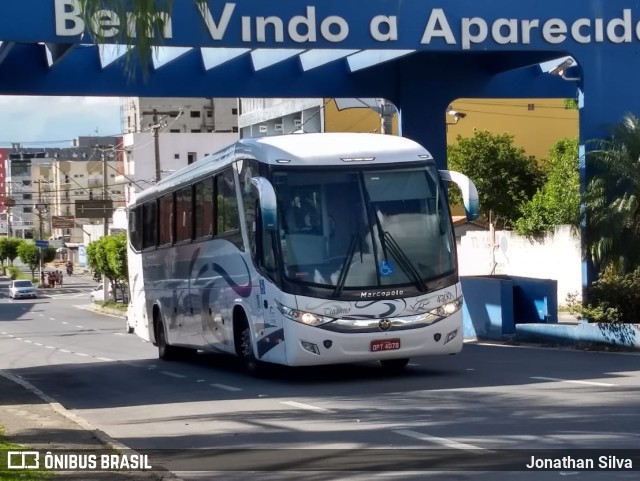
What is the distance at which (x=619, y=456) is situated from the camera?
9.41 m

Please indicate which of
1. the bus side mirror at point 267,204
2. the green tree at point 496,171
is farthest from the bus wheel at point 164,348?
the green tree at point 496,171

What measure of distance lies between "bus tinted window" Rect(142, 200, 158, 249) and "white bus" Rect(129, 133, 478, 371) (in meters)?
6.36

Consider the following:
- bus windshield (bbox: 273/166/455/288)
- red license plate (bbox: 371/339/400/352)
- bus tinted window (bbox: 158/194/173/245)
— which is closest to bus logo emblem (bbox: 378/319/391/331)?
red license plate (bbox: 371/339/400/352)

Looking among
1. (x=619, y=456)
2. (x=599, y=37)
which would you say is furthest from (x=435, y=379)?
(x=599, y=37)

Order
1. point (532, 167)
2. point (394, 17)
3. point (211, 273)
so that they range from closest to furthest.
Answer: point (211, 273) < point (394, 17) < point (532, 167)

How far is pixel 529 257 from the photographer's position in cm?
3934

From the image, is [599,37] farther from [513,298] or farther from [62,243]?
[62,243]

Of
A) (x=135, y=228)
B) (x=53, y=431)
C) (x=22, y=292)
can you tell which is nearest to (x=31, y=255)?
(x=22, y=292)

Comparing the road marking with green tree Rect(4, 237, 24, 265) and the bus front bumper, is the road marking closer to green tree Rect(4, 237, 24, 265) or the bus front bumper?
the bus front bumper

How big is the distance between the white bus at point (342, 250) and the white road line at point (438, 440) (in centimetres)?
425

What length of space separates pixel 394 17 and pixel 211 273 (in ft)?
19.0

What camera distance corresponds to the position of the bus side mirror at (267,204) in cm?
1527

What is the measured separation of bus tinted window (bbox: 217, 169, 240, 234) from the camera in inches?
691

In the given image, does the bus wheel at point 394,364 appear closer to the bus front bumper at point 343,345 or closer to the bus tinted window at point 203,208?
the bus front bumper at point 343,345
